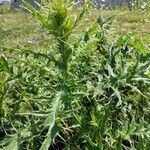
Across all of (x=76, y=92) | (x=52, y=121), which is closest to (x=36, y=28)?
(x=76, y=92)

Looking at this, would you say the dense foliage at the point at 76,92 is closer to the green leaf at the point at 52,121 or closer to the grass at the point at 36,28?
the green leaf at the point at 52,121

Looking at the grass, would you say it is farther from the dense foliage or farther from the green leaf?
the green leaf

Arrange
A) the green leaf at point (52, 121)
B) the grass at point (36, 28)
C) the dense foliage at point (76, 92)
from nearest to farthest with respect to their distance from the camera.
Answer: the green leaf at point (52, 121) → the dense foliage at point (76, 92) → the grass at point (36, 28)

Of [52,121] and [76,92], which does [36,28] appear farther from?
[52,121]

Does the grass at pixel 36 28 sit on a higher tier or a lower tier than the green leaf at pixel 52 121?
lower

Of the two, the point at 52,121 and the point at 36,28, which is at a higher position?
the point at 52,121

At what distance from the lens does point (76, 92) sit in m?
2.68

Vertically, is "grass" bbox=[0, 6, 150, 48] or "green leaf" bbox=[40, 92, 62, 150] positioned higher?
"green leaf" bbox=[40, 92, 62, 150]

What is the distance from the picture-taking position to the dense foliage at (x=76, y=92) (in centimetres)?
262

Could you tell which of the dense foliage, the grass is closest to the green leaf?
the dense foliage

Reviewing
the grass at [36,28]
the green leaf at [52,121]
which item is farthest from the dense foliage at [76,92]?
Answer: the grass at [36,28]

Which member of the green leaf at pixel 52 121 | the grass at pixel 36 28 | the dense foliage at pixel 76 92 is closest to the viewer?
the green leaf at pixel 52 121

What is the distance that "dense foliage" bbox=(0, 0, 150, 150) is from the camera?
262 cm

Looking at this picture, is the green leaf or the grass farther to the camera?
the grass
